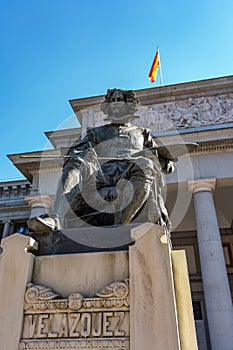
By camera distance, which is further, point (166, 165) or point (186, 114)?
point (186, 114)

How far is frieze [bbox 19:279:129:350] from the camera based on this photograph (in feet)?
6.22

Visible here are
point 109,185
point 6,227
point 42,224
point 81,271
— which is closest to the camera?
point 81,271

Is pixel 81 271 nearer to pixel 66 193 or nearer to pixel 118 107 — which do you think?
pixel 66 193

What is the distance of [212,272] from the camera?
1069cm

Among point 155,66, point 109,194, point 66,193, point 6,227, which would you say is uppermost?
point 155,66

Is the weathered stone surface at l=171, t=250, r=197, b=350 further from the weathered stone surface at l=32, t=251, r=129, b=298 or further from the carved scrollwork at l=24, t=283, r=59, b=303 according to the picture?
the carved scrollwork at l=24, t=283, r=59, b=303

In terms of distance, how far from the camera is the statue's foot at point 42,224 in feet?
7.91

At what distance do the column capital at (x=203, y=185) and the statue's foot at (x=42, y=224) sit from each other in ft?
35.6

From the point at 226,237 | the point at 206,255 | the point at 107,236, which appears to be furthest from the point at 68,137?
the point at 107,236

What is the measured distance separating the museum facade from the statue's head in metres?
6.95

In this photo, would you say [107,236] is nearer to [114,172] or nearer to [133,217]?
[133,217]

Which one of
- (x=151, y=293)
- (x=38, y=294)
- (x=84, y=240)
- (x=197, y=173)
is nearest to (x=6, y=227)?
(x=197, y=173)

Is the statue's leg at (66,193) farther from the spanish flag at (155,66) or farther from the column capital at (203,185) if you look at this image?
the spanish flag at (155,66)

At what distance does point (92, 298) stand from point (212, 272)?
32.1 feet
